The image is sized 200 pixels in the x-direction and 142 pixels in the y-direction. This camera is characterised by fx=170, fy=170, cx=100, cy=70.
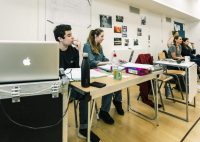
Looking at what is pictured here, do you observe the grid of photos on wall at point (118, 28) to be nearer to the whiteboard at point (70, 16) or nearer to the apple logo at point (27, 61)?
the whiteboard at point (70, 16)

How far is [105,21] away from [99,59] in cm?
146

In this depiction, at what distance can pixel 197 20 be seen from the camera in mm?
7090

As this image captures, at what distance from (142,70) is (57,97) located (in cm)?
90

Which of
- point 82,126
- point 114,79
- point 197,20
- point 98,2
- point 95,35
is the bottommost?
point 82,126

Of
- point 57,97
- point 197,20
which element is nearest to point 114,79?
point 57,97

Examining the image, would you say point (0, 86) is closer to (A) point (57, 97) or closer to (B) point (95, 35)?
(A) point (57, 97)

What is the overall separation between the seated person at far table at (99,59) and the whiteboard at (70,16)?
728 mm

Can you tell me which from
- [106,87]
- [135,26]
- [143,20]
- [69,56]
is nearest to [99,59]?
[69,56]

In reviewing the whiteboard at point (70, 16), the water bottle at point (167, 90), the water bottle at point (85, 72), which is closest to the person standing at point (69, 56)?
the water bottle at point (85, 72)

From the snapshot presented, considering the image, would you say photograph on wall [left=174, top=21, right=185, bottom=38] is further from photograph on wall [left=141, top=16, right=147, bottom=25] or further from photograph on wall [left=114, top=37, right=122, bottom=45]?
photograph on wall [left=114, top=37, right=122, bottom=45]

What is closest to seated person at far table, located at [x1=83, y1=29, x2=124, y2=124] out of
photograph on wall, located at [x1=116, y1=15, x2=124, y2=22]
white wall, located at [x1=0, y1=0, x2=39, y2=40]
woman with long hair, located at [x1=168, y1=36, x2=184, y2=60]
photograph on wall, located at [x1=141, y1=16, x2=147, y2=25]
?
white wall, located at [x1=0, y1=0, x2=39, y2=40]

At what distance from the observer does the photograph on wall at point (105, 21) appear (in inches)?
137

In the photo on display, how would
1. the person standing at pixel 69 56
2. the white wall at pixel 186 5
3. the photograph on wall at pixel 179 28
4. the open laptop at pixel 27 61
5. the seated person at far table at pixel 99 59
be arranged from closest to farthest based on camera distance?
the open laptop at pixel 27 61, the person standing at pixel 69 56, the seated person at far table at pixel 99 59, the white wall at pixel 186 5, the photograph on wall at pixel 179 28

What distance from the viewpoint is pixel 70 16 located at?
2.92 meters
